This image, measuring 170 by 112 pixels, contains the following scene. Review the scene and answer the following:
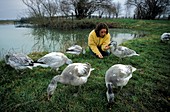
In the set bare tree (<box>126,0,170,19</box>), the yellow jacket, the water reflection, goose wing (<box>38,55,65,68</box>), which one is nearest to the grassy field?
goose wing (<box>38,55,65,68</box>)

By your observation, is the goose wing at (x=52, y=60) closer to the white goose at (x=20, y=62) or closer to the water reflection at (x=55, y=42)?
the white goose at (x=20, y=62)

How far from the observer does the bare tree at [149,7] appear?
45875 millimetres

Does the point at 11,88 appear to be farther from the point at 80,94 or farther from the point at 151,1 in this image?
the point at 151,1

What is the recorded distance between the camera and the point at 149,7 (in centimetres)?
4734

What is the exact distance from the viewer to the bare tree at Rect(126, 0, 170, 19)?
45.9 m

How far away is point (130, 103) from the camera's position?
4.18 meters

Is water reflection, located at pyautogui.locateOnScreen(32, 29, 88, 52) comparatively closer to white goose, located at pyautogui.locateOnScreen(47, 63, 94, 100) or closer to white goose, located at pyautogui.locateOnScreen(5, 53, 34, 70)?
white goose, located at pyautogui.locateOnScreen(5, 53, 34, 70)

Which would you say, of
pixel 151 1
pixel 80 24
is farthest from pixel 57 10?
pixel 151 1

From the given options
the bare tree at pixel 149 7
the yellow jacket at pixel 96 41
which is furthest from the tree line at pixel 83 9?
the yellow jacket at pixel 96 41

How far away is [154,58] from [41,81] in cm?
584

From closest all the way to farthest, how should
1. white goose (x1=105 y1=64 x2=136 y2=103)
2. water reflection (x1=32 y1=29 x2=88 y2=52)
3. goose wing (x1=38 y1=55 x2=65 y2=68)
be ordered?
white goose (x1=105 y1=64 x2=136 y2=103) → goose wing (x1=38 y1=55 x2=65 y2=68) → water reflection (x1=32 y1=29 x2=88 y2=52)

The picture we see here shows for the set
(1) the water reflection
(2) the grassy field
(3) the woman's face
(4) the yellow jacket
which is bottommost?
(2) the grassy field

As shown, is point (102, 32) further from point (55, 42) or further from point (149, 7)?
point (149, 7)

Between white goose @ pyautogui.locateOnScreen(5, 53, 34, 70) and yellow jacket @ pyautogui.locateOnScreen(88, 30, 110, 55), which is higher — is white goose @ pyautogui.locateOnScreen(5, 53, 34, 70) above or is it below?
below
